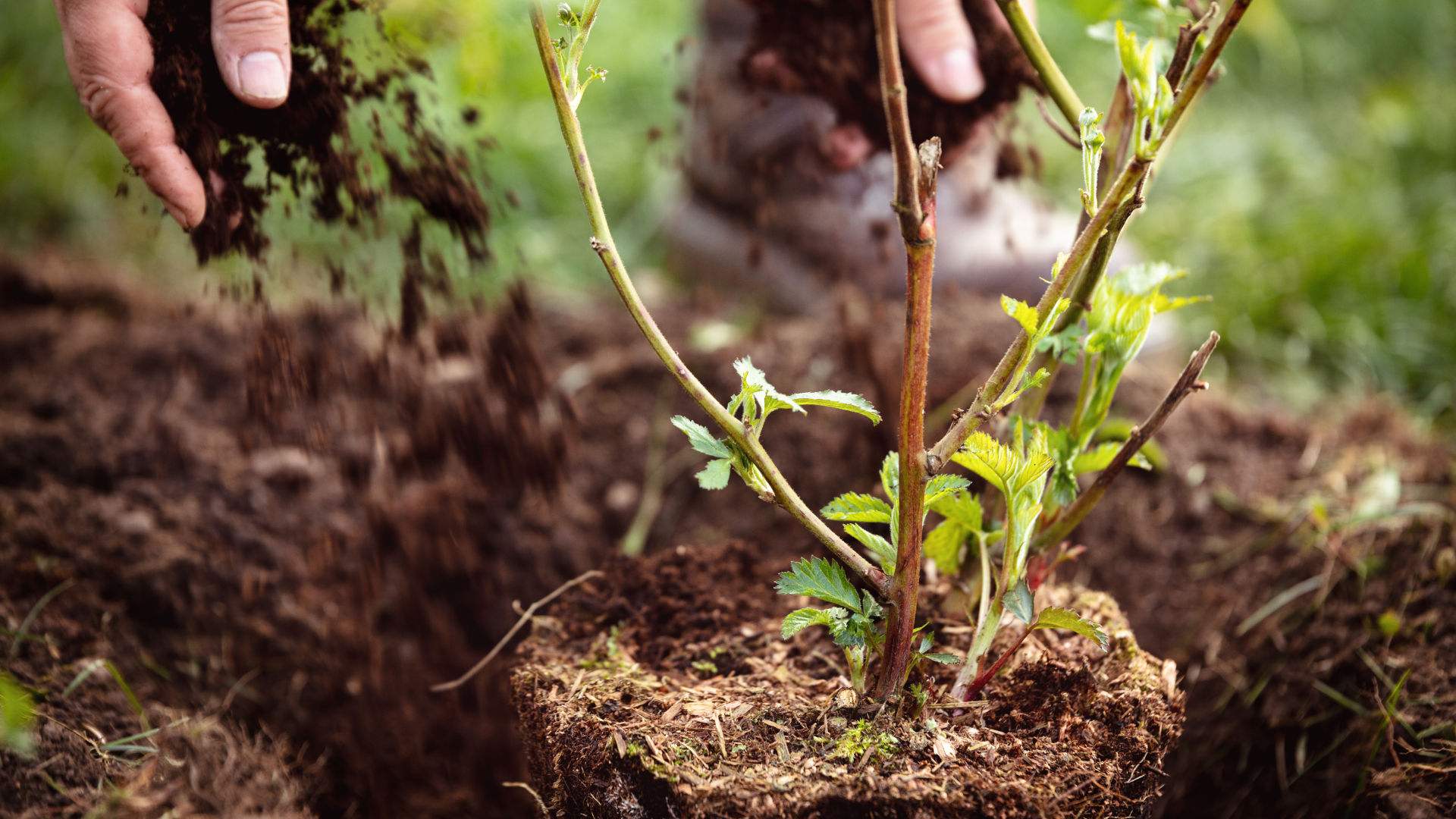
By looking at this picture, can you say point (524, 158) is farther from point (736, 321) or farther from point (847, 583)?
point (847, 583)

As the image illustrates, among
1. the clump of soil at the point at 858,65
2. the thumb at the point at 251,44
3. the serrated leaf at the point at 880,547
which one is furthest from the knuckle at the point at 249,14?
the serrated leaf at the point at 880,547

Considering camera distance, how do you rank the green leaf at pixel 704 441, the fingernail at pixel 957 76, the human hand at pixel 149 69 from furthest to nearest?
the fingernail at pixel 957 76
the human hand at pixel 149 69
the green leaf at pixel 704 441

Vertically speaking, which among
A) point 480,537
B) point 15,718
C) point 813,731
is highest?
point 15,718

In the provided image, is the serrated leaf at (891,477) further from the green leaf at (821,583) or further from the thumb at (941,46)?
the thumb at (941,46)

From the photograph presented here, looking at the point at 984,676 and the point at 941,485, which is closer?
the point at 941,485

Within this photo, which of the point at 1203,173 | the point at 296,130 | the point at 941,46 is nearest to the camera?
the point at 296,130

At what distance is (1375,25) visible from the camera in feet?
12.9

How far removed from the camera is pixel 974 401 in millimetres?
900

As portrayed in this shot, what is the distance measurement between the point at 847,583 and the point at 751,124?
1.26 meters

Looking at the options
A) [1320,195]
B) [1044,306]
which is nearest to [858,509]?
[1044,306]

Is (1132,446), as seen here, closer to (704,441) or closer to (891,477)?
(891,477)

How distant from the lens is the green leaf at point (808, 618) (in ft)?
2.82

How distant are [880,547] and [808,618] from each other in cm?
11

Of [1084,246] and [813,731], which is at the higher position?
[1084,246]
